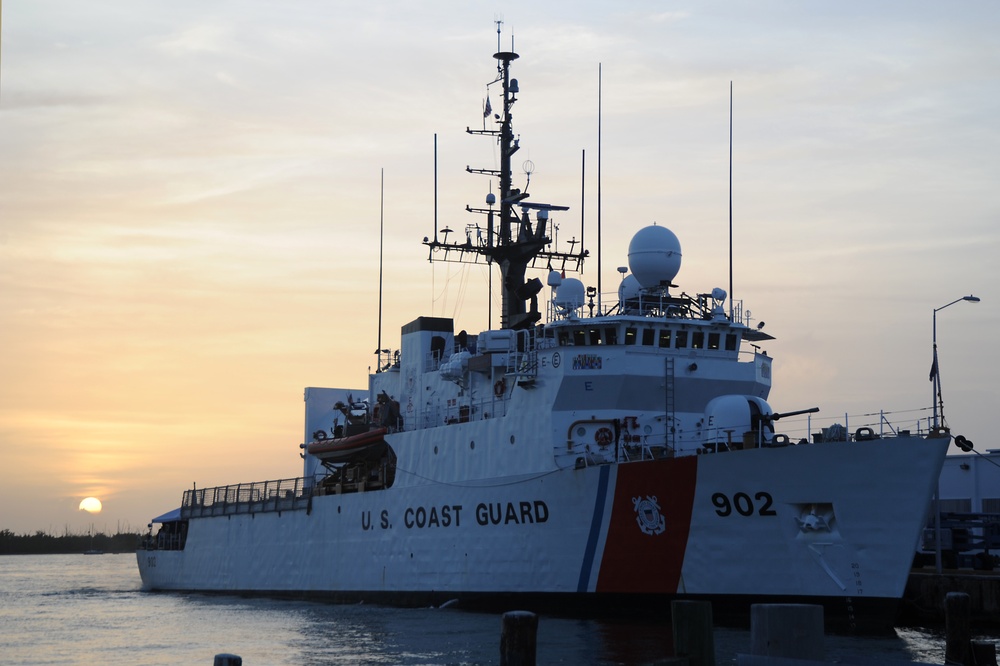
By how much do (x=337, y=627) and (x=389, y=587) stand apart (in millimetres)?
4271

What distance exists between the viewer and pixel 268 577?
3706 centimetres

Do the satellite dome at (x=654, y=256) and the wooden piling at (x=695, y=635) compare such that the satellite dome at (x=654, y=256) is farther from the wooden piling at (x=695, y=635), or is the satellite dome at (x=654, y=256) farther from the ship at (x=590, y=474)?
the wooden piling at (x=695, y=635)

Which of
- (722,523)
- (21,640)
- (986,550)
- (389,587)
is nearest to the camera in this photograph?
(722,523)

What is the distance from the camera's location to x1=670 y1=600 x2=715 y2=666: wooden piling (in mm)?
12617

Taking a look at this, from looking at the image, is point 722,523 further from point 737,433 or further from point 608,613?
point 608,613

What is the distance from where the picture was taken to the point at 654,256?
2667 cm

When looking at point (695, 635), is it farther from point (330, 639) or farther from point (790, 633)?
point (330, 639)

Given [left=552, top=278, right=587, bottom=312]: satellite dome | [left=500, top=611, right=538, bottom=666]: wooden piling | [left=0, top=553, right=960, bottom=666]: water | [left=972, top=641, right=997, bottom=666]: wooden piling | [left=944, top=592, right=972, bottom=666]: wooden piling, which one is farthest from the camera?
[left=552, top=278, right=587, bottom=312]: satellite dome

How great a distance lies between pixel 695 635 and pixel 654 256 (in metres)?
14.9

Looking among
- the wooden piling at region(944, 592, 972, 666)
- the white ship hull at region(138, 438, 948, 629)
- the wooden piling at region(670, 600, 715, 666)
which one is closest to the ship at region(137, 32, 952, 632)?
the white ship hull at region(138, 438, 948, 629)

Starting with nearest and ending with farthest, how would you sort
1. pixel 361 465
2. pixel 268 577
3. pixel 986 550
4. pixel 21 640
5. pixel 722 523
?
1. pixel 722 523
2. pixel 21 640
3. pixel 986 550
4. pixel 361 465
5. pixel 268 577

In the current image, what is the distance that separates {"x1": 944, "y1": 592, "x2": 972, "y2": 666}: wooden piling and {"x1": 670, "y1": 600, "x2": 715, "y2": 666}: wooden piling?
4075 millimetres

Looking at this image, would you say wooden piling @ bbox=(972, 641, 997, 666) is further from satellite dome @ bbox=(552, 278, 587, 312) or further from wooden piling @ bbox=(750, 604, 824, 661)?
satellite dome @ bbox=(552, 278, 587, 312)

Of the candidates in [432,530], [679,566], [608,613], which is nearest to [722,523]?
[679,566]
